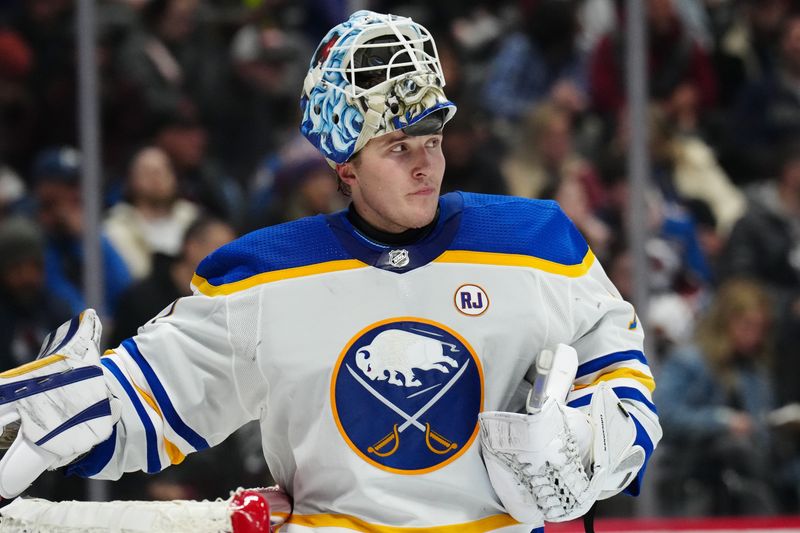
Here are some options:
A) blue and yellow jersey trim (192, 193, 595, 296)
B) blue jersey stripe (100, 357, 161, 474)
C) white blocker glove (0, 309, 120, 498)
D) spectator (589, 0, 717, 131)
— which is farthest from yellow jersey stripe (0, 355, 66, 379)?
spectator (589, 0, 717, 131)

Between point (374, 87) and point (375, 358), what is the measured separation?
40cm

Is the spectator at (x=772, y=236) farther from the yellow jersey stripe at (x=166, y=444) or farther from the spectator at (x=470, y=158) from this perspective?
the yellow jersey stripe at (x=166, y=444)

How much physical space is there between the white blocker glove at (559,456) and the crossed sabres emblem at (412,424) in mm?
72

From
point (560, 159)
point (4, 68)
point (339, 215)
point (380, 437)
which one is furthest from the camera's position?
point (560, 159)

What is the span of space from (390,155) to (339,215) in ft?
0.48

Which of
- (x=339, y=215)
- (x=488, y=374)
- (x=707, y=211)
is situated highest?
(x=339, y=215)

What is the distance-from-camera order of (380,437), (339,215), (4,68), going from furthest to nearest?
(4,68) < (339,215) < (380,437)

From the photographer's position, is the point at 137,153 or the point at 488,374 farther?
the point at 137,153

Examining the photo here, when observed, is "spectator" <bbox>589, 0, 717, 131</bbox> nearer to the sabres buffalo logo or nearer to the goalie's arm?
the goalie's arm

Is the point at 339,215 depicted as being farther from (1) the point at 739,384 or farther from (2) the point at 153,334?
(1) the point at 739,384

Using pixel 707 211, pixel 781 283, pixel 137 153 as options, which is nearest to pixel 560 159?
pixel 707 211

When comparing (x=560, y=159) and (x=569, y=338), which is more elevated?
(x=569, y=338)

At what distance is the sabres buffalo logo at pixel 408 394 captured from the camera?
76.8 inches

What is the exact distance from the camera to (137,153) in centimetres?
414
